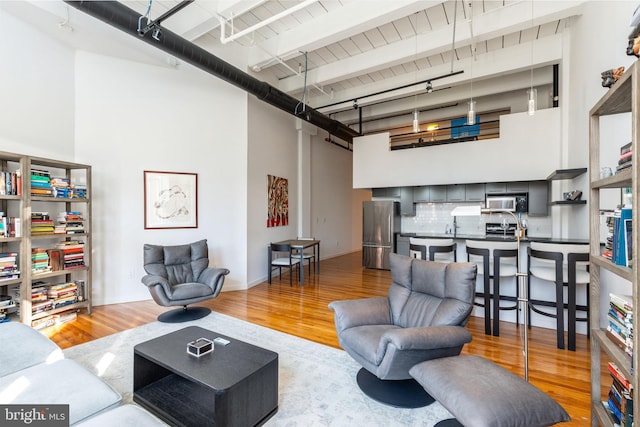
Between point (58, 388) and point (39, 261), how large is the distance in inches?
111

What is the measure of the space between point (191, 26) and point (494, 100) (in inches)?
242

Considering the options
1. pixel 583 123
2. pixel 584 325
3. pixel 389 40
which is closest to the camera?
pixel 584 325

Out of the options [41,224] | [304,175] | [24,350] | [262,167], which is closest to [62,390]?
[24,350]

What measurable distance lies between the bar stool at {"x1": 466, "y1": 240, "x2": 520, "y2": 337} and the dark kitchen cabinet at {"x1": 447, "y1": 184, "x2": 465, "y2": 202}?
104 inches

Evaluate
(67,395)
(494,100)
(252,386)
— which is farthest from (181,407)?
(494,100)

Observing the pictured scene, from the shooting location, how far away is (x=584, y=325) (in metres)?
3.25

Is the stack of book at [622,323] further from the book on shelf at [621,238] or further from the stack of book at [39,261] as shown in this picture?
the stack of book at [39,261]

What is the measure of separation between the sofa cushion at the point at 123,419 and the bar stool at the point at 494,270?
3326 mm

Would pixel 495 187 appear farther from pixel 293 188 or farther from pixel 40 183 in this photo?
pixel 40 183

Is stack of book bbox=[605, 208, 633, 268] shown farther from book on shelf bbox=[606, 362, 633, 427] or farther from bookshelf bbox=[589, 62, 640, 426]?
book on shelf bbox=[606, 362, 633, 427]

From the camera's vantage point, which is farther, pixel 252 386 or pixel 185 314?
pixel 185 314

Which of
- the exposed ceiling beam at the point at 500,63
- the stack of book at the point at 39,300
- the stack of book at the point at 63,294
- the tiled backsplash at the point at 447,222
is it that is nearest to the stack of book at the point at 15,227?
the stack of book at the point at 39,300

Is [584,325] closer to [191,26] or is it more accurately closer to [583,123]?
[583,123]

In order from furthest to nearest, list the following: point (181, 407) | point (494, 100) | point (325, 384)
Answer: point (494, 100), point (325, 384), point (181, 407)
